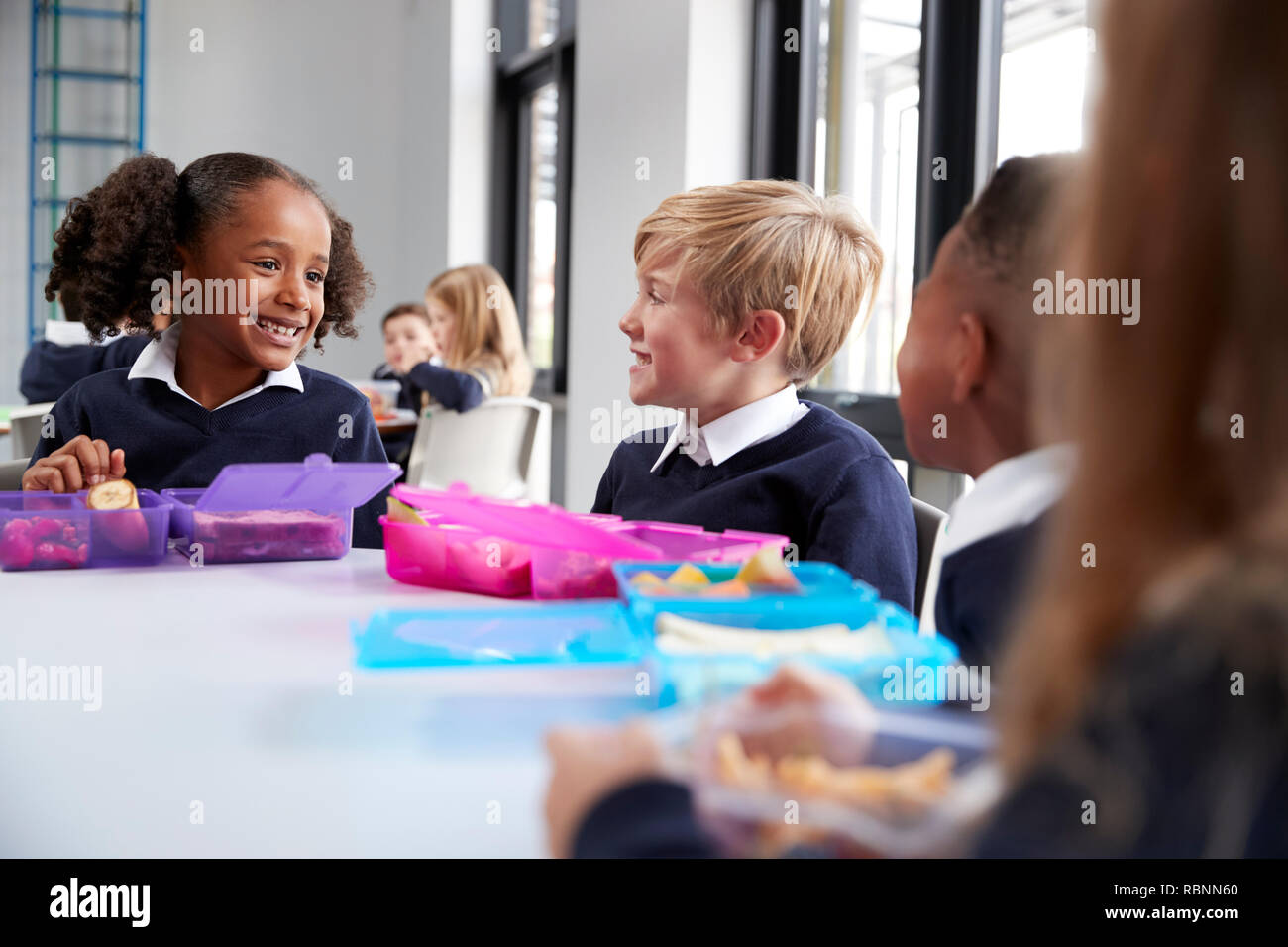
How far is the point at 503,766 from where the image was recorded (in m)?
0.60

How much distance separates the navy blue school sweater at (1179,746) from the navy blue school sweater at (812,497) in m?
0.71

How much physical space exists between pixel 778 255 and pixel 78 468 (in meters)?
0.82

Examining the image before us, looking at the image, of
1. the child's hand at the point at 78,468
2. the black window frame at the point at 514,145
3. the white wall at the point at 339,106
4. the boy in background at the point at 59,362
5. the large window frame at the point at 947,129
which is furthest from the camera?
the white wall at the point at 339,106

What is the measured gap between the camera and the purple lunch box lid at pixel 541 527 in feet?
3.12

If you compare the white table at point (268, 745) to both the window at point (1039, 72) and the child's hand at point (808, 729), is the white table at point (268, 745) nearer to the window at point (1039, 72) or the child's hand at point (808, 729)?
the child's hand at point (808, 729)

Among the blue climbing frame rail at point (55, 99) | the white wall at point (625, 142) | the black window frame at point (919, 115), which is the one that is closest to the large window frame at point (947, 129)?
the black window frame at point (919, 115)

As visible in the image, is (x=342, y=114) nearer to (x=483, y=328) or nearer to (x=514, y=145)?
(x=514, y=145)

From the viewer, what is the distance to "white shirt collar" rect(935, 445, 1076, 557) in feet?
2.28

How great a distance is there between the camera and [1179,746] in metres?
0.42

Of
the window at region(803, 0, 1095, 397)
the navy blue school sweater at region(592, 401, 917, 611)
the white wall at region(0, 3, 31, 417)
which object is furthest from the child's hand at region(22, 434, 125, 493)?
the white wall at region(0, 3, 31, 417)

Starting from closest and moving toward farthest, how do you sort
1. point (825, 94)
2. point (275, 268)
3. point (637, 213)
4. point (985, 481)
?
point (985, 481), point (275, 268), point (825, 94), point (637, 213)
